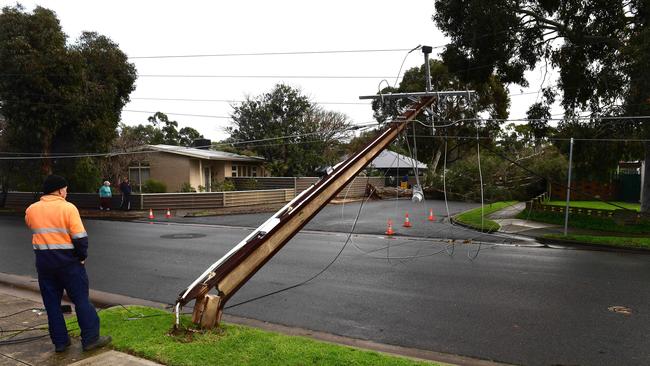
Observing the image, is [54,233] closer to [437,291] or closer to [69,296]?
[69,296]

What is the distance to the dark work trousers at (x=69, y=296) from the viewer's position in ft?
15.6

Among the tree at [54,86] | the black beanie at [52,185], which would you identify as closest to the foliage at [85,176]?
the tree at [54,86]

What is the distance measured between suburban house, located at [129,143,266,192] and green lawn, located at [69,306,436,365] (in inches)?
999

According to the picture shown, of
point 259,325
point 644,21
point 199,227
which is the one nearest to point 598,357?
point 259,325

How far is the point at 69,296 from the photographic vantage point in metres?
4.82

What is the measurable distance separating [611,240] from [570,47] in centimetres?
658

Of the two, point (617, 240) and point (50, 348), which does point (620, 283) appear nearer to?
point (617, 240)

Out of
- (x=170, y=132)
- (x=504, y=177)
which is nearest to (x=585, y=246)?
(x=504, y=177)

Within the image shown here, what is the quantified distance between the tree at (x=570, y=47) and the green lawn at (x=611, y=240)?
3.10 m

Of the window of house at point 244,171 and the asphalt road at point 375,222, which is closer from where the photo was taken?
the asphalt road at point 375,222

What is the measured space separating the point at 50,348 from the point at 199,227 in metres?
13.7

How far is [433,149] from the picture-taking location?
140 ft

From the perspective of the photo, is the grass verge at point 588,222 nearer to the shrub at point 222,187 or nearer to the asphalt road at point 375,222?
the asphalt road at point 375,222

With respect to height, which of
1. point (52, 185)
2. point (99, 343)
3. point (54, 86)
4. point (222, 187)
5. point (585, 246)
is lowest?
point (585, 246)
